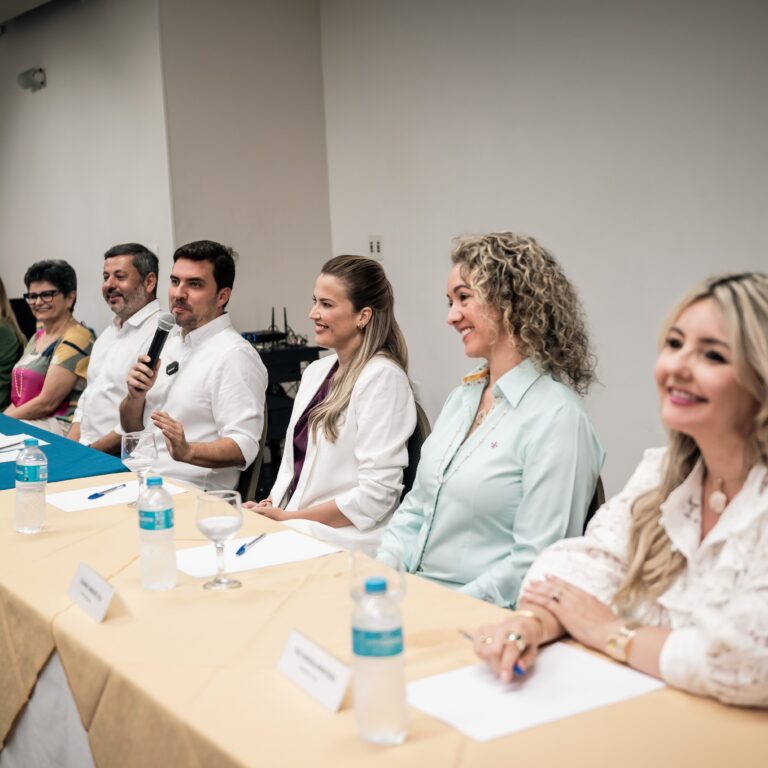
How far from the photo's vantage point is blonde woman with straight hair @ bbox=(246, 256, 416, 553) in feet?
8.46

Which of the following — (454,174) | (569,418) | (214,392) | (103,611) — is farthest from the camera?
(454,174)

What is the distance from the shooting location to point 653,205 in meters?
3.86

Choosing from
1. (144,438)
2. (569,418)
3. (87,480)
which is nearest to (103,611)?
(144,438)

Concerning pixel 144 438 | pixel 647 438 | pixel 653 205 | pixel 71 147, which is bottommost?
pixel 647 438


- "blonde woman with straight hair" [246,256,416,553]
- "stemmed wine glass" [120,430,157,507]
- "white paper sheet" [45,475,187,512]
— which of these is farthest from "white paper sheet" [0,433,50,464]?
"blonde woman with straight hair" [246,256,416,553]

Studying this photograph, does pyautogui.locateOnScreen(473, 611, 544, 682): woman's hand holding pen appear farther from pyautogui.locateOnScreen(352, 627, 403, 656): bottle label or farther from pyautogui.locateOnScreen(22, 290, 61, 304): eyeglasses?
pyautogui.locateOnScreen(22, 290, 61, 304): eyeglasses

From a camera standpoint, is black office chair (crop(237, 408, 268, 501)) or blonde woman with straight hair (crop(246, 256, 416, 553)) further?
black office chair (crop(237, 408, 268, 501))

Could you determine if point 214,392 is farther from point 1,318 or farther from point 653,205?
point 1,318

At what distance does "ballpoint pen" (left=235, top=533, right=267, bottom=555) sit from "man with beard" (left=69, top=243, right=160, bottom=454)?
1917mm

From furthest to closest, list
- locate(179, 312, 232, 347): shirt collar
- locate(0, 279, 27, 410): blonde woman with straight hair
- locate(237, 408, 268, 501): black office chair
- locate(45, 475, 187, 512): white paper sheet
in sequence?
1. locate(0, 279, 27, 410): blonde woman with straight hair
2. locate(179, 312, 232, 347): shirt collar
3. locate(237, 408, 268, 501): black office chair
4. locate(45, 475, 187, 512): white paper sheet

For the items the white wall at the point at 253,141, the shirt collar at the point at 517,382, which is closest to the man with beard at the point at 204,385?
the shirt collar at the point at 517,382

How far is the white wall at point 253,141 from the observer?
5039mm

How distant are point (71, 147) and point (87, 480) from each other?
383 centimetres

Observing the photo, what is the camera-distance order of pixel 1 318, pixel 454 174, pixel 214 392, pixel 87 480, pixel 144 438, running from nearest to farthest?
pixel 144 438
pixel 87 480
pixel 214 392
pixel 454 174
pixel 1 318
